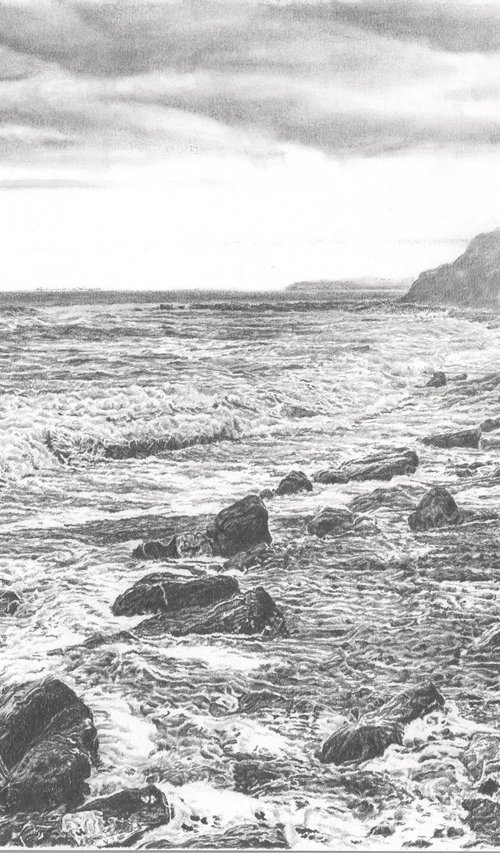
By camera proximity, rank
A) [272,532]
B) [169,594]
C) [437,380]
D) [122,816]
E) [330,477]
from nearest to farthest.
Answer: [122,816] < [169,594] < [272,532] < [330,477] < [437,380]

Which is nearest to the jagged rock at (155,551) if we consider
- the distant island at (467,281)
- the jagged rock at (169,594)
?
the jagged rock at (169,594)

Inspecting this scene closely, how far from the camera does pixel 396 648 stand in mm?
2742

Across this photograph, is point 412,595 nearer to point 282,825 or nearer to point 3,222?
point 282,825

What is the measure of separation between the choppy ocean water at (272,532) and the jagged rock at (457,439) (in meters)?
0.05

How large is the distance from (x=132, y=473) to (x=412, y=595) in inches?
56.8

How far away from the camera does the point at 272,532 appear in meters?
3.36

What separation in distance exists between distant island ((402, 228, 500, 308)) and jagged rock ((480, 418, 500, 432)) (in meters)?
0.58

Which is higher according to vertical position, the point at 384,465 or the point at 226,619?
the point at 384,465

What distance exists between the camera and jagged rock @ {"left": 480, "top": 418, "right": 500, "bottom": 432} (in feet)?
12.9

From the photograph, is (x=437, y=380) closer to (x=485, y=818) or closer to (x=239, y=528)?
(x=239, y=528)

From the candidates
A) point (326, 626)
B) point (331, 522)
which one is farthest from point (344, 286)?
point (326, 626)

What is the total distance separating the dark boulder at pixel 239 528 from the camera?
319cm

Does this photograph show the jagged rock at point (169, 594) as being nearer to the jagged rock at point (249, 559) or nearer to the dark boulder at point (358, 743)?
the jagged rock at point (249, 559)

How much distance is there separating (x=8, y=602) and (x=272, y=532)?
3.71ft
